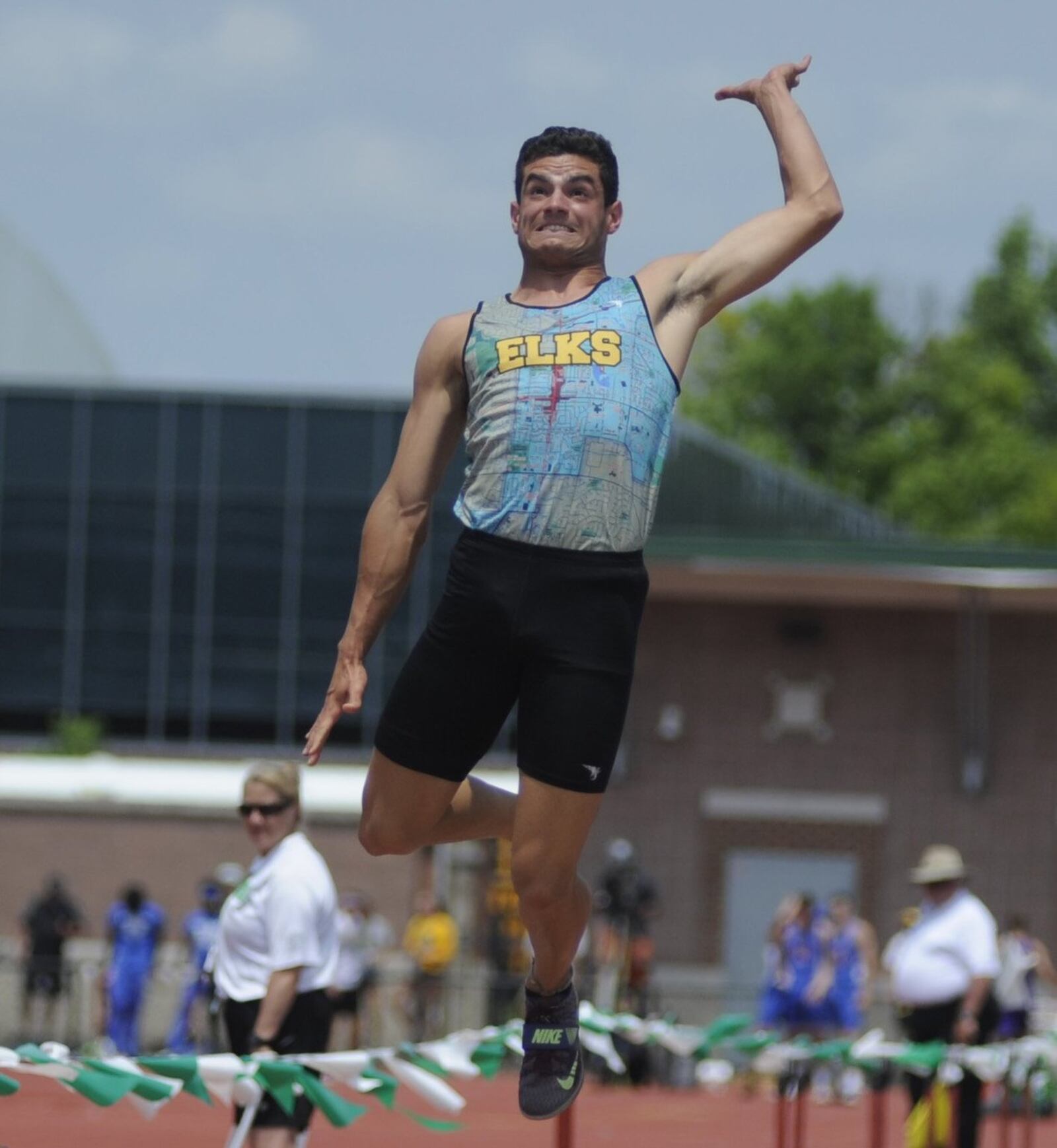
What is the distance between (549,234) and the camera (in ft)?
17.3

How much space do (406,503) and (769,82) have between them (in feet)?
4.35

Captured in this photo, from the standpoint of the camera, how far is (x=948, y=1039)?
12.4 meters

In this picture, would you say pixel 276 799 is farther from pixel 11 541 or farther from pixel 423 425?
pixel 11 541

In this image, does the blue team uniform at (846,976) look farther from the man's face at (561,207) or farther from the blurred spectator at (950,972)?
the man's face at (561,207)

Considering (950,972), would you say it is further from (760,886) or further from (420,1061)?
(760,886)

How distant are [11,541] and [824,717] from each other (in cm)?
2118

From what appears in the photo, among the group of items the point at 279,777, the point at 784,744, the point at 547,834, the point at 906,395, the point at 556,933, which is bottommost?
the point at 556,933

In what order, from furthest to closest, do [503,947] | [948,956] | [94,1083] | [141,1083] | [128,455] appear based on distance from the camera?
[128,455], [503,947], [948,956], [141,1083], [94,1083]

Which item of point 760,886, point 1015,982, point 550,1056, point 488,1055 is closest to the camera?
point 550,1056

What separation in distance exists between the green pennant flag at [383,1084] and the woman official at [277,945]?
264 millimetres

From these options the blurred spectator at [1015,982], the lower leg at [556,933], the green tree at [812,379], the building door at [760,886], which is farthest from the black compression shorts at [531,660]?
the green tree at [812,379]

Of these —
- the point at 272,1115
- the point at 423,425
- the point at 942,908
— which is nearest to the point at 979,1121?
the point at 942,908

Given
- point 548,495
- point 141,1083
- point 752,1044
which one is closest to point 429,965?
point 752,1044

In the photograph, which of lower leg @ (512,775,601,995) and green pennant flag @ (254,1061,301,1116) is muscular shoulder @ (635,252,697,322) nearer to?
lower leg @ (512,775,601,995)
